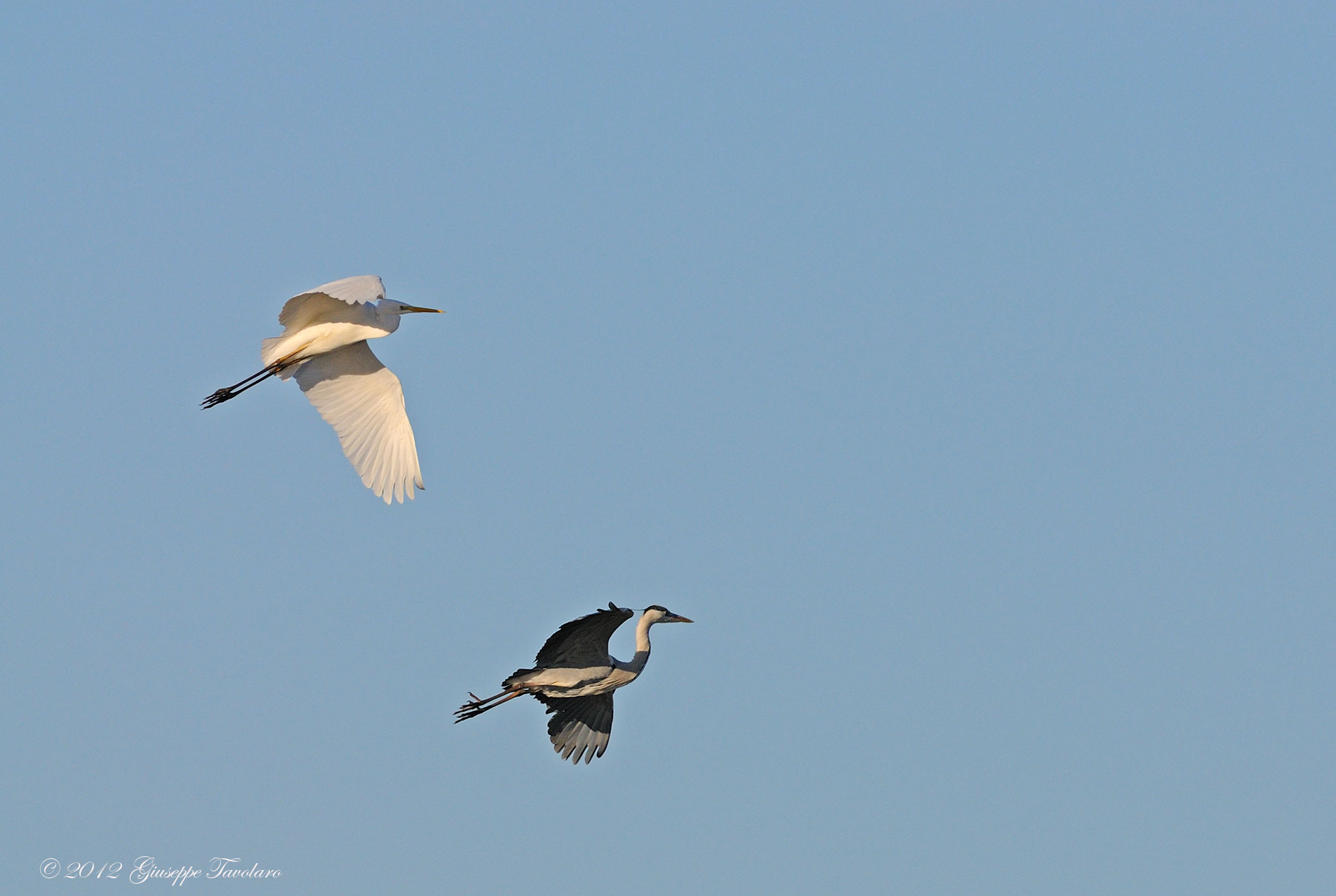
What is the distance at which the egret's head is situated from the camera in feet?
106

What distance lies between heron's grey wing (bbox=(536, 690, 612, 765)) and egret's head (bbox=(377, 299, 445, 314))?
23.2ft

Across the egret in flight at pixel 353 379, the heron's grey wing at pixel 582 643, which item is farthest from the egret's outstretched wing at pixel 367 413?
the heron's grey wing at pixel 582 643

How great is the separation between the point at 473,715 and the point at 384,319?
264 inches

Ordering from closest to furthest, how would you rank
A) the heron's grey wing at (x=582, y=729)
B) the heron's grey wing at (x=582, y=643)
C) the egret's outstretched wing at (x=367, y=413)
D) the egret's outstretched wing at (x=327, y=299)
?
the egret's outstretched wing at (x=327, y=299), the heron's grey wing at (x=582, y=643), the egret's outstretched wing at (x=367, y=413), the heron's grey wing at (x=582, y=729)

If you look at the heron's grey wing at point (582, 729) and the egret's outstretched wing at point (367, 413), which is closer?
the egret's outstretched wing at point (367, 413)

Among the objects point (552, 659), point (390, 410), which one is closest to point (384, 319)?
point (390, 410)

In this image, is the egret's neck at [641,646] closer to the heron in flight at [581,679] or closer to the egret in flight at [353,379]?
the heron in flight at [581,679]

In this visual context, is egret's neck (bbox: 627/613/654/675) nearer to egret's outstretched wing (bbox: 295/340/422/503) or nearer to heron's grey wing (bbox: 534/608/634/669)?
heron's grey wing (bbox: 534/608/634/669)

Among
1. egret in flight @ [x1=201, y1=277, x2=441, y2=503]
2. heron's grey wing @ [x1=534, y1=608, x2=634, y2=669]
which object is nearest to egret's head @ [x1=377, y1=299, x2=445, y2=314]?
egret in flight @ [x1=201, y1=277, x2=441, y2=503]

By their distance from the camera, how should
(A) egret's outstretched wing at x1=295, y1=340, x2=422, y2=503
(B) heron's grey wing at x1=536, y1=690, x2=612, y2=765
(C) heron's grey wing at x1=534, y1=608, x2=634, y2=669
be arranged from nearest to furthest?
(C) heron's grey wing at x1=534, y1=608, x2=634, y2=669 < (A) egret's outstretched wing at x1=295, y1=340, x2=422, y2=503 < (B) heron's grey wing at x1=536, y1=690, x2=612, y2=765

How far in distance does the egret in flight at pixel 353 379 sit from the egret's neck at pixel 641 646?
14.3 feet

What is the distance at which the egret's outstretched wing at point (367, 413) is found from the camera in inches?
1241

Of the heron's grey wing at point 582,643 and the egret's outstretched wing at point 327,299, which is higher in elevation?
the egret's outstretched wing at point 327,299

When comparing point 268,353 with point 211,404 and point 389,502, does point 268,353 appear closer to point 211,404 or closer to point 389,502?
point 211,404
